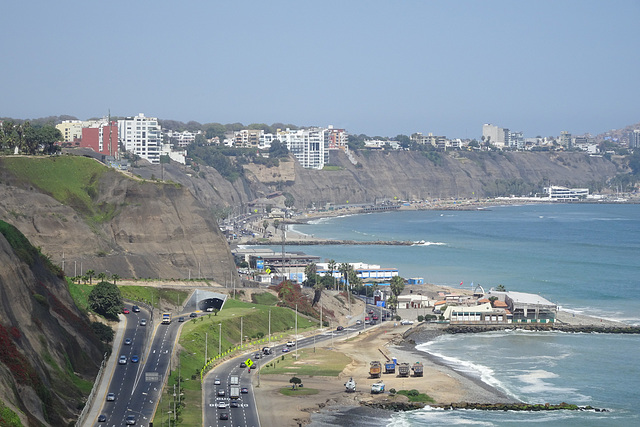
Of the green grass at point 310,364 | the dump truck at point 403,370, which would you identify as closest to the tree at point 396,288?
the green grass at point 310,364

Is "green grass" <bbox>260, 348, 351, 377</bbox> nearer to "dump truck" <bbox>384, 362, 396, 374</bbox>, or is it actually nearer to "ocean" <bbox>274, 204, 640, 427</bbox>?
"dump truck" <bbox>384, 362, 396, 374</bbox>

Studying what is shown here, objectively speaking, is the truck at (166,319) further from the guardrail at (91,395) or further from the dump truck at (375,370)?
the dump truck at (375,370)

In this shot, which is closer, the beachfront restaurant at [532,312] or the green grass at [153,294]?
the green grass at [153,294]

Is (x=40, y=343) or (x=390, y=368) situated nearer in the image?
(x=40, y=343)

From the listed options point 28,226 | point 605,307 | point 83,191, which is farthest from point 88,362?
point 605,307

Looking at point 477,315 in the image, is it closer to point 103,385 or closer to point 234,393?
point 234,393

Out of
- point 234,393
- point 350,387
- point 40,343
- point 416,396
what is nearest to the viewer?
point 40,343

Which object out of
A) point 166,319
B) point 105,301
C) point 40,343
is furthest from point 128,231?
point 40,343
